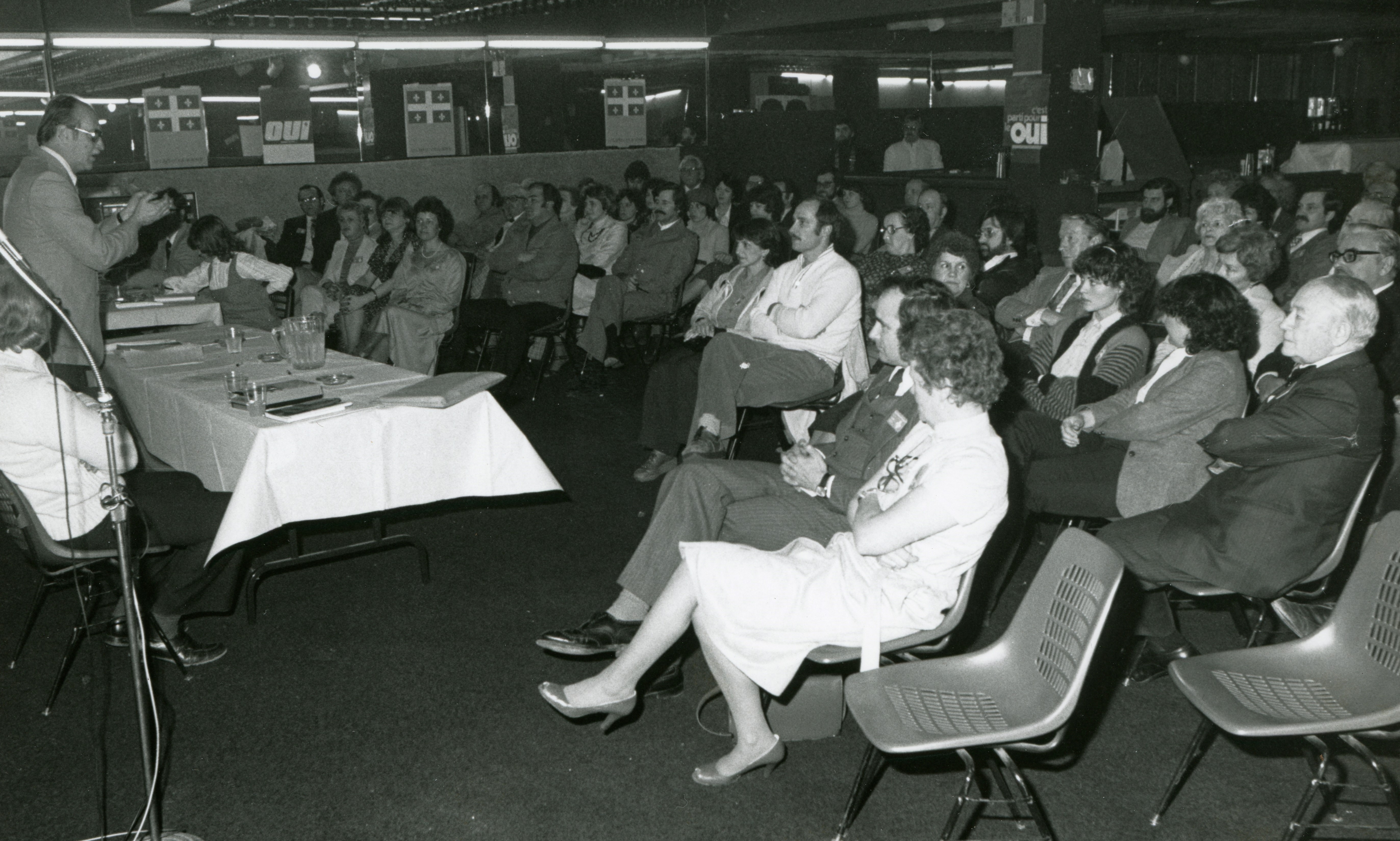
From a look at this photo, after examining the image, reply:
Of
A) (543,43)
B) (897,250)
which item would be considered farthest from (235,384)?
(543,43)

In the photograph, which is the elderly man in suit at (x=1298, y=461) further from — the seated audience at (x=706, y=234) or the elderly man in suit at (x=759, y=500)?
the seated audience at (x=706, y=234)

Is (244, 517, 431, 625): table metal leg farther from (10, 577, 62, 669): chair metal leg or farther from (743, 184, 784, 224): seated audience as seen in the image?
(743, 184, 784, 224): seated audience

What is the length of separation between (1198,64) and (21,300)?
1761 cm

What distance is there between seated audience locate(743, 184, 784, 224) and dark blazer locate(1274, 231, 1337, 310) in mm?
2805

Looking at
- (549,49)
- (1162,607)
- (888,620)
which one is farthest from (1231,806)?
(549,49)

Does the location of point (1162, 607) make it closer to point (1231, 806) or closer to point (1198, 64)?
point (1231, 806)

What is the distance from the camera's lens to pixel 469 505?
16.0 ft

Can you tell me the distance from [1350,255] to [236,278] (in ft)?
16.6

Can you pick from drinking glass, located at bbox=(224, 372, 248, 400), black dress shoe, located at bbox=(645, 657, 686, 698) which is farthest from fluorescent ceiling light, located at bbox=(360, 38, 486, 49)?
black dress shoe, located at bbox=(645, 657, 686, 698)

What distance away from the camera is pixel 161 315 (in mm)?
5809

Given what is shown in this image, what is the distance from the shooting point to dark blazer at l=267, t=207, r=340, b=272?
8.46 m

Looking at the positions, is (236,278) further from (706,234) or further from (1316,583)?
(1316,583)

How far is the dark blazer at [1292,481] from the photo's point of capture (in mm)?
2729

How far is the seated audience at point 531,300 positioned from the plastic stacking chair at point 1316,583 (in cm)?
449
